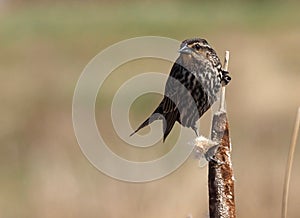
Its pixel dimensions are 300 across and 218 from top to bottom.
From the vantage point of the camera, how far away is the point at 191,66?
252 centimetres

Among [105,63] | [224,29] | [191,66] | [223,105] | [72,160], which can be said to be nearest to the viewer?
[223,105]

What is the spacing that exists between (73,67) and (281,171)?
6.97 m

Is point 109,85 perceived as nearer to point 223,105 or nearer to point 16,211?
point 16,211

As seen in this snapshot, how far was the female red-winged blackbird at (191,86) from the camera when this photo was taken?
2377mm

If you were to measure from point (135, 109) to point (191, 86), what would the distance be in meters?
6.44

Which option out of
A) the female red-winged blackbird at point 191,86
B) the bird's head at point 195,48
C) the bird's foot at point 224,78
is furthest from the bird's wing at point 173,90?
the bird's foot at point 224,78

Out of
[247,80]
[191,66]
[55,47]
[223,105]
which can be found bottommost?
[223,105]

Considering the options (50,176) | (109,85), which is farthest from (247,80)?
(50,176)

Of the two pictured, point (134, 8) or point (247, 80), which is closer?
point (247, 80)

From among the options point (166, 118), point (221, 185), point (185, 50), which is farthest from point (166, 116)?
point (221, 185)

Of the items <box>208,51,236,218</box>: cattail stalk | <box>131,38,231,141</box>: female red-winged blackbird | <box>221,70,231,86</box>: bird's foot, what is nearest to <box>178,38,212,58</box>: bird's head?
<box>131,38,231,141</box>: female red-winged blackbird

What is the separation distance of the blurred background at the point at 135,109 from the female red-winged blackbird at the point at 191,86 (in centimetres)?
37

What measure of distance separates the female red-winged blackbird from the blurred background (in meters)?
0.37

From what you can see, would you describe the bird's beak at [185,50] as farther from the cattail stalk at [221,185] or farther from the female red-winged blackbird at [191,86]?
the cattail stalk at [221,185]
